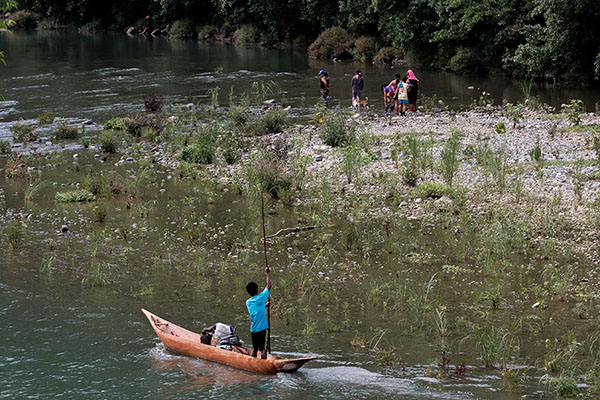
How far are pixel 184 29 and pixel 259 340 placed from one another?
204ft

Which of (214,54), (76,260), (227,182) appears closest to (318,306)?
(76,260)

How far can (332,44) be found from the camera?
168 feet

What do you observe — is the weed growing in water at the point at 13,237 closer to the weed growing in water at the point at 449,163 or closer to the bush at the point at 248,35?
the weed growing in water at the point at 449,163

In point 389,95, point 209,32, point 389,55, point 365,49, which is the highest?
point 209,32

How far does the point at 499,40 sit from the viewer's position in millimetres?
38625

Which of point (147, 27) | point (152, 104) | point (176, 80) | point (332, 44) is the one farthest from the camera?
point (147, 27)

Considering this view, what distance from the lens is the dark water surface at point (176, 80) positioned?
110 ft

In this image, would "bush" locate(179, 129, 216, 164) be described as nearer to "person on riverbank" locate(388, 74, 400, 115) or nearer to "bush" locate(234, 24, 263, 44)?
"person on riverbank" locate(388, 74, 400, 115)

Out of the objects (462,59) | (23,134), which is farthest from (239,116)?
(462,59)

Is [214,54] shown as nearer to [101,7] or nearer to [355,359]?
[101,7]

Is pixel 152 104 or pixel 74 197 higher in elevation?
pixel 152 104

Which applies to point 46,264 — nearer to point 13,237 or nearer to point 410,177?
point 13,237

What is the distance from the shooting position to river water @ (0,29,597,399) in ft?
37.5

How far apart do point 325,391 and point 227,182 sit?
448 inches
